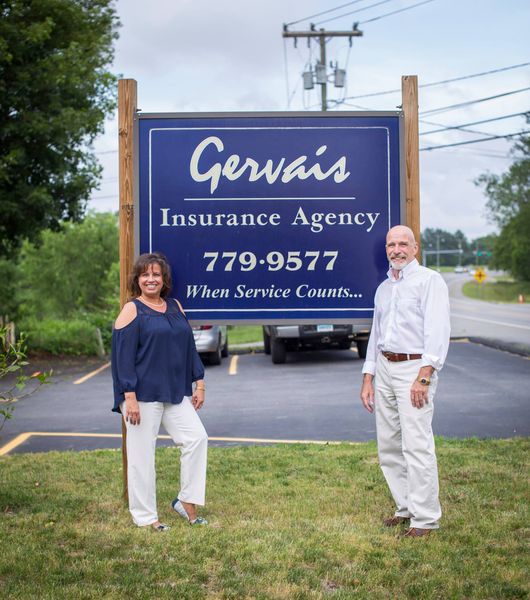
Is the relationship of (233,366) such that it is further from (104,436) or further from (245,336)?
(245,336)

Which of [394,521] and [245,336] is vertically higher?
[394,521]

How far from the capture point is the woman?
5230 millimetres

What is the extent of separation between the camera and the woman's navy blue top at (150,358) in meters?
5.21

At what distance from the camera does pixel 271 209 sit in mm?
6098

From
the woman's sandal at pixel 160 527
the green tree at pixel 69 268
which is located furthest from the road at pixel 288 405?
the green tree at pixel 69 268

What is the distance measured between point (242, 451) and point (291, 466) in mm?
904

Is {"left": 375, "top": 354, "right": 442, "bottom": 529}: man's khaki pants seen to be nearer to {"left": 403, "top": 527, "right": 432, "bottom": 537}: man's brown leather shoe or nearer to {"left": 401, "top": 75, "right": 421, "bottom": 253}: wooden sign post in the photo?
{"left": 403, "top": 527, "right": 432, "bottom": 537}: man's brown leather shoe

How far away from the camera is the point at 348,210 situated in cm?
610

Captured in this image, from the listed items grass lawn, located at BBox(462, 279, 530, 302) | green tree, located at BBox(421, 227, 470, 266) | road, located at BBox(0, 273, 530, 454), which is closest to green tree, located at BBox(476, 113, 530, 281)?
grass lawn, located at BBox(462, 279, 530, 302)

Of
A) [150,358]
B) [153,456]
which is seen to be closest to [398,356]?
[150,358]

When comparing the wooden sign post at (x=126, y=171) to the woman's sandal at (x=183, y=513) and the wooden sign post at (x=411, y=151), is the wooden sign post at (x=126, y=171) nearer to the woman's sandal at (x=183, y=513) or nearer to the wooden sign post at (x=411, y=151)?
the woman's sandal at (x=183, y=513)

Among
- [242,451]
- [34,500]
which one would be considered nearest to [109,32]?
[242,451]

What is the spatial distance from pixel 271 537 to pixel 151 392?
117 centimetres

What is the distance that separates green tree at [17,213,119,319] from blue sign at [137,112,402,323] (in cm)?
3728
